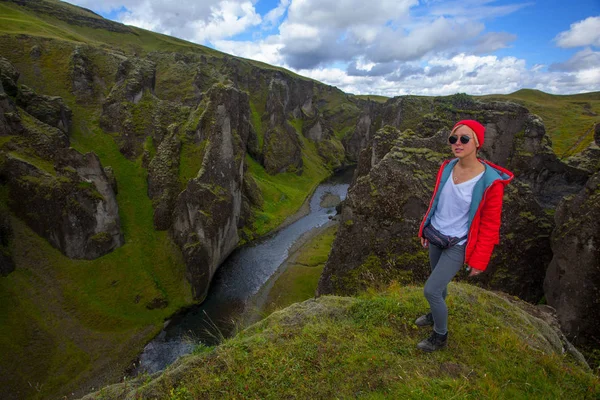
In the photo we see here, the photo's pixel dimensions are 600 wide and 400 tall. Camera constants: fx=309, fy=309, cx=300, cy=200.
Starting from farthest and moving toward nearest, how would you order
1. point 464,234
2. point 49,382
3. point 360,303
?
point 49,382 → point 360,303 → point 464,234

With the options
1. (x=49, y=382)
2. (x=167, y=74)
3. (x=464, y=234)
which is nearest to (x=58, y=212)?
(x=49, y=382)

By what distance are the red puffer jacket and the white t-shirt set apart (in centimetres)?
14

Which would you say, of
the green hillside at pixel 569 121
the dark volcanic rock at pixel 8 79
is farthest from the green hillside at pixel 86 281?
the green hillside at pixel 569 121

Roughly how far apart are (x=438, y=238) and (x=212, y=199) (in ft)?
129

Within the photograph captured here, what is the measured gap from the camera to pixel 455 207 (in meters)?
6.29

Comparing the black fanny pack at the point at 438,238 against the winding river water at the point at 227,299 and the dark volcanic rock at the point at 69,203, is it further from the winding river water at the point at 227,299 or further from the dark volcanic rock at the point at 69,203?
the dark volcanic rock at the point at 69,203

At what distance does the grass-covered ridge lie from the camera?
583cm

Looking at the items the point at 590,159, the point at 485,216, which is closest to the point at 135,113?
the point at 485,216

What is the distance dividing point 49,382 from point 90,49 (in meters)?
60.4

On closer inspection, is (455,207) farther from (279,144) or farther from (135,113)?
(279,144)

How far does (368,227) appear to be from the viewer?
21047mm

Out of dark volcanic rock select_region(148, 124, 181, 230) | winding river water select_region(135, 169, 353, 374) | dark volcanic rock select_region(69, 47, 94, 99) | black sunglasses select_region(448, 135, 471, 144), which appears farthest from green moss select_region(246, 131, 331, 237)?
black sunglasses select_region(448, 135, 471, 144)

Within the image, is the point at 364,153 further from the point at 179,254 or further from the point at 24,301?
the point at 24,301

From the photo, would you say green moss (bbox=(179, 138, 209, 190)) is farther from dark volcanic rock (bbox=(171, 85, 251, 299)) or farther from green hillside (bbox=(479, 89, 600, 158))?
green hillside (bbox=(479, 89, 600, 158))
